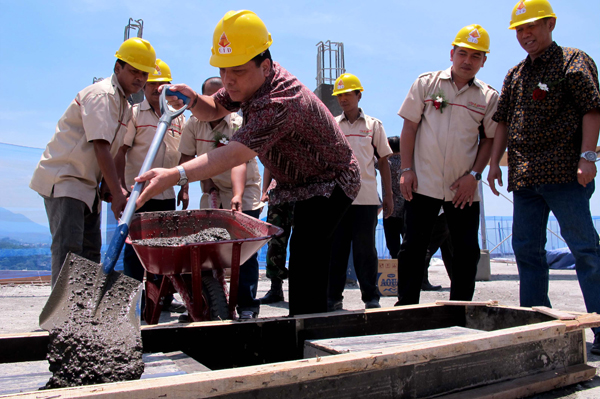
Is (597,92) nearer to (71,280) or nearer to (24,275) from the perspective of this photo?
(71,280)

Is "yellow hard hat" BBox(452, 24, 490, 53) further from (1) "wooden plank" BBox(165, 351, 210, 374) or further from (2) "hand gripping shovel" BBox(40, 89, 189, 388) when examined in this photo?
(1) "wooden plank" BBox(165, 351, 210, 374)

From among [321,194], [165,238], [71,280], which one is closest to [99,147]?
[165,238]

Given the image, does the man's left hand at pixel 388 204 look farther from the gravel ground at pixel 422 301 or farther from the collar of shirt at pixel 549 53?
the collar of shirt at pixel 549 53

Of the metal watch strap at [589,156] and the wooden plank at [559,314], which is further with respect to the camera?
the metal watch strap at [589,156]

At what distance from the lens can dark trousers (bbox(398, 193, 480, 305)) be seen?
3.38m

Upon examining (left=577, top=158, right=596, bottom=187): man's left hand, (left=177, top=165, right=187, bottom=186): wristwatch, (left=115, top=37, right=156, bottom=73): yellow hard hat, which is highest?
(left=115, top=37, right=156, bottom=73): yellow hard hat

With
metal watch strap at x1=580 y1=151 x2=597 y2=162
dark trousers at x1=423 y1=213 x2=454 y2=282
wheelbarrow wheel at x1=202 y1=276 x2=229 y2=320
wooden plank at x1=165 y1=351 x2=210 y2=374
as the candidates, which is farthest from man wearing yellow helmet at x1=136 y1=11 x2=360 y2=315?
dark trousers at x1=423 y1=213 x2=454 y2=282

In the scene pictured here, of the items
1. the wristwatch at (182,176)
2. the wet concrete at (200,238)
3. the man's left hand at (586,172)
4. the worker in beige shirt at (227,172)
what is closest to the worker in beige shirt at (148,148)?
the worker in beige shirt at (227,172)

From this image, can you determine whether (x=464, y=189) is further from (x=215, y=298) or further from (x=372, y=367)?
(x=372, y=367)

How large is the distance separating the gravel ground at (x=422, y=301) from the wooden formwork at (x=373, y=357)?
0.09 m

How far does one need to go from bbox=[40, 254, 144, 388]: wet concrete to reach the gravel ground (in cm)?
166

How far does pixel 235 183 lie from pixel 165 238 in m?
0.65

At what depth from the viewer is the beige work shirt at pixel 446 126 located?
3453 mm

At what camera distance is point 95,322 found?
1817 millimetres
